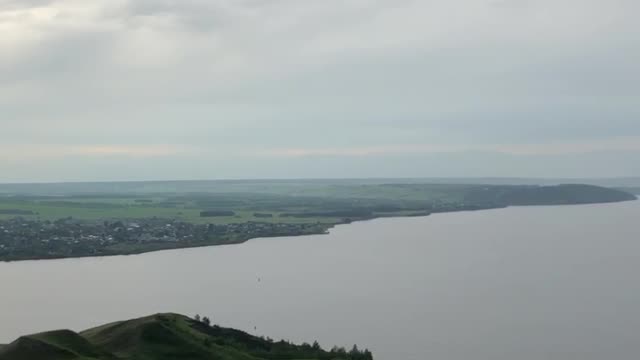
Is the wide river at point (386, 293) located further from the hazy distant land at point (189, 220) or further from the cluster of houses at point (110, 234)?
the hazy distant land at point (189, 220)

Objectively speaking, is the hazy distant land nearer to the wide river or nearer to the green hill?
the wide river

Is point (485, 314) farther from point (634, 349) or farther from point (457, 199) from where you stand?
point (457, 199)

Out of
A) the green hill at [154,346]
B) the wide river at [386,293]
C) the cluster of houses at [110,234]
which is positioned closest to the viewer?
the green hill at [154,346]

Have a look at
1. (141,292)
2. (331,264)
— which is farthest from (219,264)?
(141,292)

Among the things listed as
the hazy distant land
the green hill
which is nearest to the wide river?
the green hill

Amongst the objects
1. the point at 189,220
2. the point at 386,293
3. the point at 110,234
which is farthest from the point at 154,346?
the point at 189,220

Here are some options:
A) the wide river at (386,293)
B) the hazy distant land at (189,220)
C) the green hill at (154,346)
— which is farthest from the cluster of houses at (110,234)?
the green hill at (154,346)
